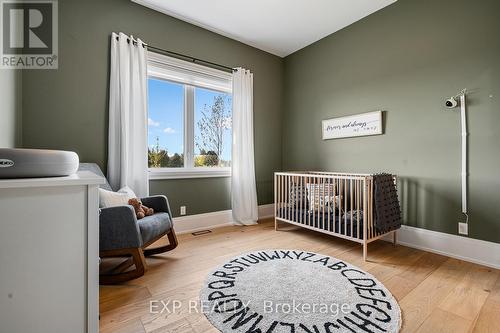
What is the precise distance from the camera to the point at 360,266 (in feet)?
6.15

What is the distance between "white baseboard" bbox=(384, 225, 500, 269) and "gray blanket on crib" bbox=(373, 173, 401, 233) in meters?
0.24

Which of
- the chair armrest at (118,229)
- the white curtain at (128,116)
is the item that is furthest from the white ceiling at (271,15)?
the chair armrest at (118,229)

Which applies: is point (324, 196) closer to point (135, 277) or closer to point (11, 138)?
point (135, 277)

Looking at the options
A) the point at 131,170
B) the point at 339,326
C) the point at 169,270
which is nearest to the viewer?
the point at 339,326

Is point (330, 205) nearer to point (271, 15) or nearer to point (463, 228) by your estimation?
point (463, 228)

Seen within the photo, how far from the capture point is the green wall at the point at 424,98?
1920 mm

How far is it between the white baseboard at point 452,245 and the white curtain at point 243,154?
173 centimetres

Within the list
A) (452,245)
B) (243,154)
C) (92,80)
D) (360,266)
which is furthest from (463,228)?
(92,80)

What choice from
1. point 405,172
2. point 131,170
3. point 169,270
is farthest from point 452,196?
point 131,170

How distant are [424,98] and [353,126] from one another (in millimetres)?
728

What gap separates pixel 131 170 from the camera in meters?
2.36

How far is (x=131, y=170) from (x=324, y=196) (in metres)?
2.04

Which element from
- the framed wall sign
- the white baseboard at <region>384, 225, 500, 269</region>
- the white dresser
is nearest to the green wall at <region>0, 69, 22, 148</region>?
the white dresser

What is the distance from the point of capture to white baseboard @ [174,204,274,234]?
2.78m
